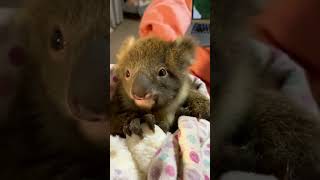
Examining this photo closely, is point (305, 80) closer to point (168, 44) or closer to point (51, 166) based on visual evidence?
point (168, 44)

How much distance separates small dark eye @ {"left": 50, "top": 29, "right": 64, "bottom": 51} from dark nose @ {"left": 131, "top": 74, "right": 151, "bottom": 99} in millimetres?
111

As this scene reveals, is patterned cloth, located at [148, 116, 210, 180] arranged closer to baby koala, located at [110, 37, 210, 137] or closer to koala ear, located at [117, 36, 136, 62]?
baby koala, located at [110, 37, 210, 137]

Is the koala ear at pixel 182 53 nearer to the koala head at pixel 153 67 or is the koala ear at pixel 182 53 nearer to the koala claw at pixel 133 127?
the koala head at pixel 153 67

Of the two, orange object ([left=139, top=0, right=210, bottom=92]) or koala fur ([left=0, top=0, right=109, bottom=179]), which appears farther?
orange object ([left=139, top=0, right=210, bottom=92])

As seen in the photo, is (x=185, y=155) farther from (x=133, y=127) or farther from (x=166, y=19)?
(x=166, y=19)

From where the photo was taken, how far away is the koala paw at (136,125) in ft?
2.10

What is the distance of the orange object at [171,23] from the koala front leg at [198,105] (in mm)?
21

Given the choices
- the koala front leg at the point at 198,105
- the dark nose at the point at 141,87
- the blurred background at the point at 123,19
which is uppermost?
the blurred background at the point at 123,19

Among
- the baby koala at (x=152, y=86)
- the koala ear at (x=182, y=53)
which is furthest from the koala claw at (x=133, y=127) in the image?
the koala ear at (x=182, y=53)

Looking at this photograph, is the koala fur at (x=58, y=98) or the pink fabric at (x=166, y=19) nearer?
the koala fur at (x=58, y=98)

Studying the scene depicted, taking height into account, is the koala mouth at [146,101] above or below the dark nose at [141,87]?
below

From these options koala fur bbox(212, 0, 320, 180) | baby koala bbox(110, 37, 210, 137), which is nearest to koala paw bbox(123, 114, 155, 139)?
baby koala bbox(110, 37, 210, 137)

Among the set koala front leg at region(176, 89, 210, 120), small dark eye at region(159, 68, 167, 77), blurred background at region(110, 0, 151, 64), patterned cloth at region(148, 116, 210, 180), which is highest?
blurred background at region(110, 0, 151, 64)

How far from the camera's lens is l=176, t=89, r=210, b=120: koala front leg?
25.6 inches
